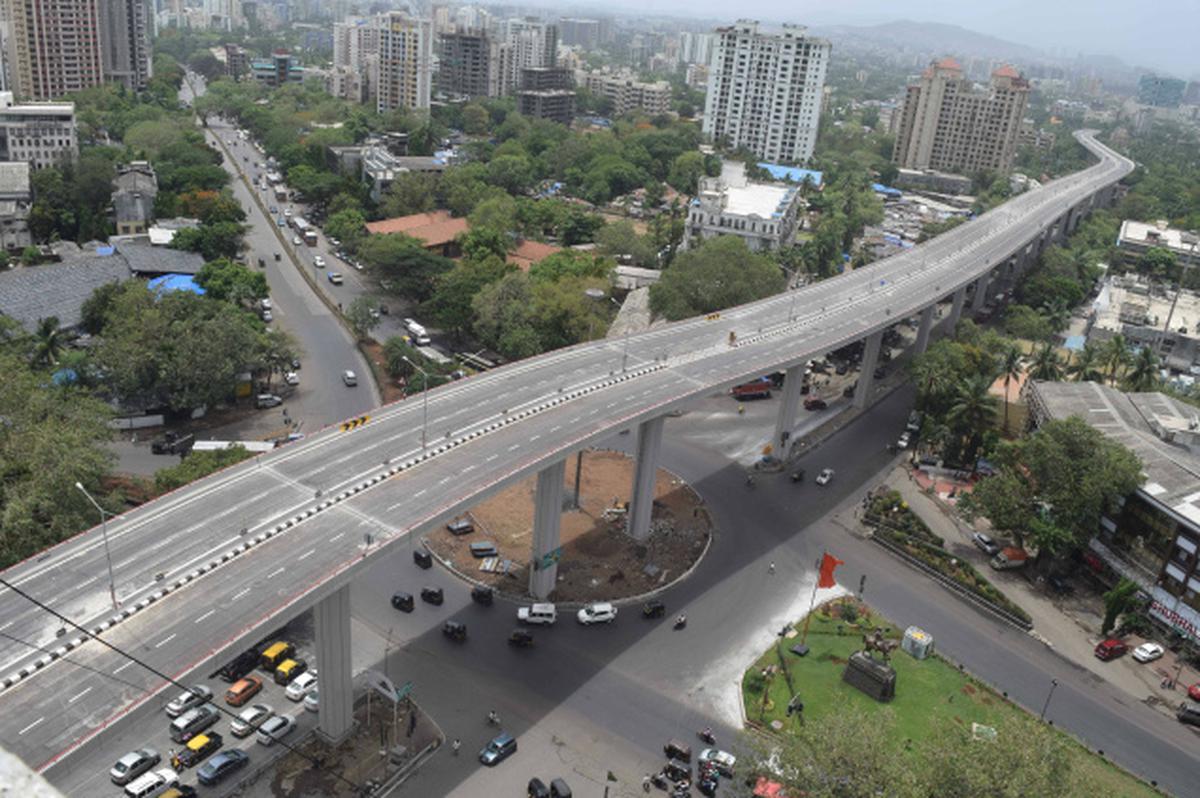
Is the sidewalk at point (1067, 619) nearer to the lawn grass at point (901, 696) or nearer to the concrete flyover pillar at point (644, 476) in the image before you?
the lawn grass at point (901, 696)

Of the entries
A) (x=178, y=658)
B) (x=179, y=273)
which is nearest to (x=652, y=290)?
(x=179, y=273)

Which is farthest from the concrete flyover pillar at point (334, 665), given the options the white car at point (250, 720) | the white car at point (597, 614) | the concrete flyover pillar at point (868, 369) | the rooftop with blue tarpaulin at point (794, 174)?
the rooftop with blue tarpaulin at point (794, 174)

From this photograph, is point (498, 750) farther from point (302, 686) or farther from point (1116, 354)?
point (1116, 354)

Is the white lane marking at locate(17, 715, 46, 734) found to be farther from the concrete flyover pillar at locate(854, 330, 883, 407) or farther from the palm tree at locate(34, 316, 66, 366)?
the concrete flyover pillar at locate(854, 330, 883, 407)

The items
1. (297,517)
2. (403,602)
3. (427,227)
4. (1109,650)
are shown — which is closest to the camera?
(297,517)

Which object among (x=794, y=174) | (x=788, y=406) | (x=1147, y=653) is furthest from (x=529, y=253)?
(x=1147, y=653)

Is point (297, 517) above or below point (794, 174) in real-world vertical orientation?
below

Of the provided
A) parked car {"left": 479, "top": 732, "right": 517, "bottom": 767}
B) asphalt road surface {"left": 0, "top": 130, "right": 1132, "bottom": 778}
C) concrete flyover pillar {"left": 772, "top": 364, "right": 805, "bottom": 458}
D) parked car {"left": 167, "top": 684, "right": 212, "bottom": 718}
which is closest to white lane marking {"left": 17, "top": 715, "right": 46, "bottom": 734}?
asphalt road surface {"left": 0, "top": 130, "right": 1132, "bottom": 778}

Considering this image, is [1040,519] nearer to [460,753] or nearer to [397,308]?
[460,753]
